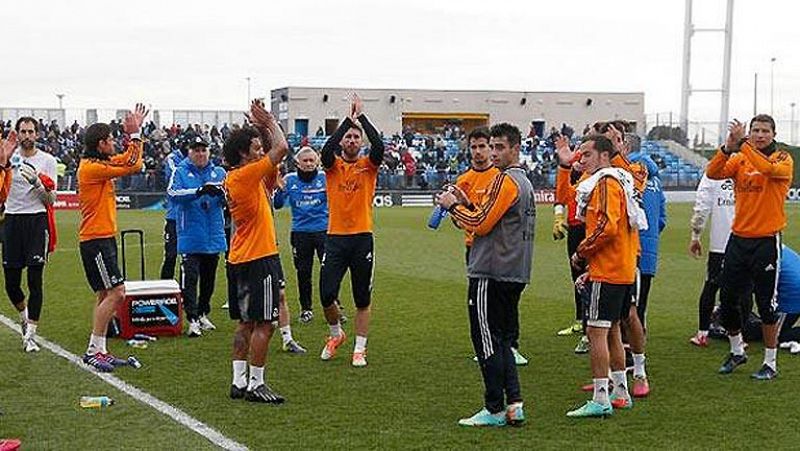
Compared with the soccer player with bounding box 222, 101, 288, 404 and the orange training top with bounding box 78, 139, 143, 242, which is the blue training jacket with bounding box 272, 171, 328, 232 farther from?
the soccer player with bounding box 222, 101, 288, 404

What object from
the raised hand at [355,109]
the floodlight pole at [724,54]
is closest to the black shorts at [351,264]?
the raised hand at [355,109]

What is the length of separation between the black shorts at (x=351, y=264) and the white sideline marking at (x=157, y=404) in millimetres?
1919

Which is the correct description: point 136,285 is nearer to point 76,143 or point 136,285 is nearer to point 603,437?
point 603,437

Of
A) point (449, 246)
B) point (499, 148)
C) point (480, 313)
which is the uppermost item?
point (499, 148)

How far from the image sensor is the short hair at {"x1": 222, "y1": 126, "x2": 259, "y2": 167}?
761 centimetres

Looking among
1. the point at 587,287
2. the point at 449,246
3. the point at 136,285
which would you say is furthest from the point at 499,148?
the point at 449,246

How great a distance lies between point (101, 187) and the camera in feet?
29.7

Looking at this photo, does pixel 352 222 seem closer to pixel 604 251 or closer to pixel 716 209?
pixel 604 251

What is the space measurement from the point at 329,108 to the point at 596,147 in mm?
49819

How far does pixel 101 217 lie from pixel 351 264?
219cm

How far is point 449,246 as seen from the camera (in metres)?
21.9

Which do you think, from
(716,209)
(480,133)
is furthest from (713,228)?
(480,133)

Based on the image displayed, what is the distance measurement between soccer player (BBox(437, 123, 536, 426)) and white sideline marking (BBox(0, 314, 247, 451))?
159cm

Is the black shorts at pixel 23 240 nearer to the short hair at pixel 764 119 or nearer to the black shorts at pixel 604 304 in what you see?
the black shorts at pixel 604 304
